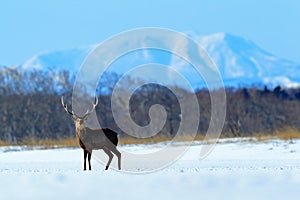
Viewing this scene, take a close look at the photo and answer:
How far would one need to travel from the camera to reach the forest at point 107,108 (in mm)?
41094

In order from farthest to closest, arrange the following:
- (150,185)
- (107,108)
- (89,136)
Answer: (107,108)
(89,136)
(150,185)

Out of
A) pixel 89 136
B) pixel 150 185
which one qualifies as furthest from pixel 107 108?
pixel 150 185

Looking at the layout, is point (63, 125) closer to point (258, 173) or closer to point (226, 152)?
point (226, 152)

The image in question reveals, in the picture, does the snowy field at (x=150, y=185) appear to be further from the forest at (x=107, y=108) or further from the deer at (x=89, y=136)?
the forest at (x=107, y=108)

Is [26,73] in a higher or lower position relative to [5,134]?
higher

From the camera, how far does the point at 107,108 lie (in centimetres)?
4484

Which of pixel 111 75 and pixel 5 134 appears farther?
pixel 111 75

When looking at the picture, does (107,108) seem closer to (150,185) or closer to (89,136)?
(89,136)

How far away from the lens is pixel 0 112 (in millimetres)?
44594

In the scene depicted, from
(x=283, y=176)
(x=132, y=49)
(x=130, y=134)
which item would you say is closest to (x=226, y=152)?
(x=132, y=49)

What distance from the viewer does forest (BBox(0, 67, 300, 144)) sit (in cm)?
4109

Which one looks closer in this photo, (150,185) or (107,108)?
(150,185)

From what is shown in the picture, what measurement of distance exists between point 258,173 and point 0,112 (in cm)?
3408

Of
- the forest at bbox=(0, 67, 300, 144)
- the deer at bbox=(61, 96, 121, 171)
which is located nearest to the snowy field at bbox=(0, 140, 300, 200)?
the deer at bbox=(61, 96, 121, 171)
